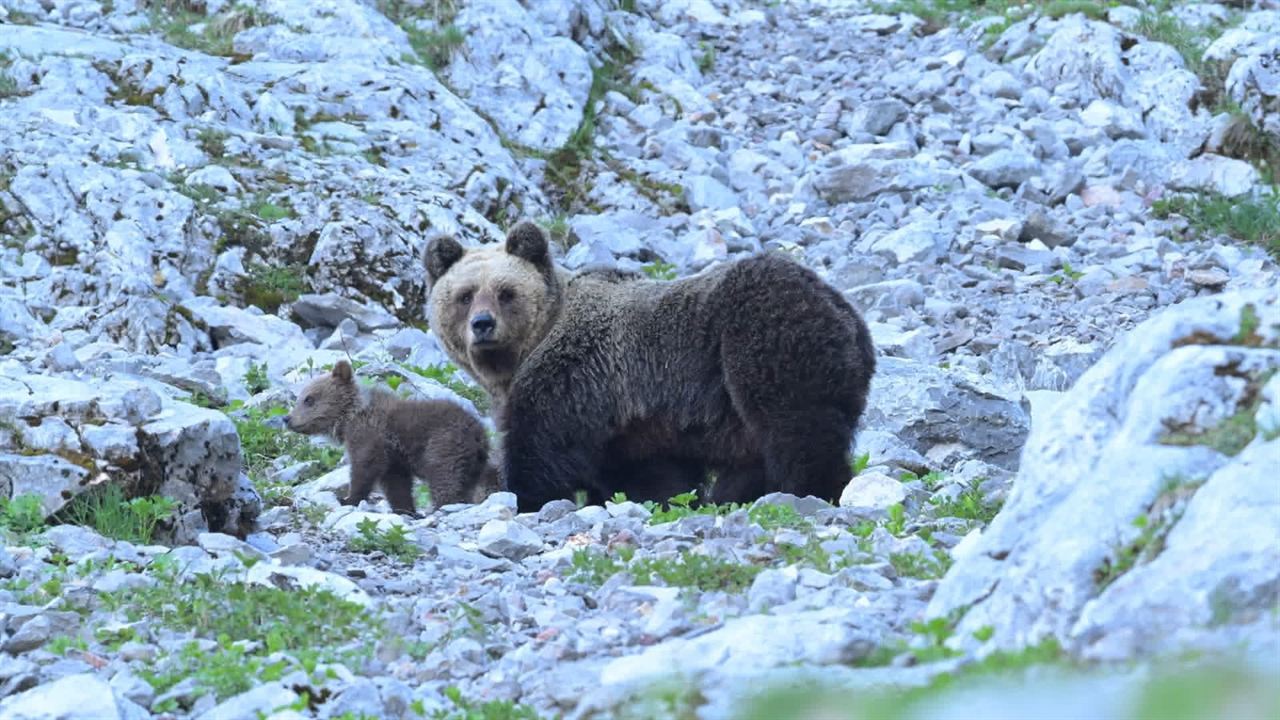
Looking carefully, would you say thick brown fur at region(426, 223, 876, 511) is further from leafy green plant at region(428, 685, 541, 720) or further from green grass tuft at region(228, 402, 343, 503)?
leafy green plant at region(428, 685, 541, 720)

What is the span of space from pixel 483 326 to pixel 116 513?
300cm

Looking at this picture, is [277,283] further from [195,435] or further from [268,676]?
[268,676]

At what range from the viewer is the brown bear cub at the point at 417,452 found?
10422 millimetres

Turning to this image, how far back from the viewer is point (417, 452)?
34.5 ft

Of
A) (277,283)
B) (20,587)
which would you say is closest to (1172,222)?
(277,283)

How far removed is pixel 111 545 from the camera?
22.9 ft

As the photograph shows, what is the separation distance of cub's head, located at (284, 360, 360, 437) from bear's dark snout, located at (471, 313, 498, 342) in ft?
4.85

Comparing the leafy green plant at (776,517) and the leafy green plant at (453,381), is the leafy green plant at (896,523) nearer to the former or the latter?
the leafy green plant at (776,517)

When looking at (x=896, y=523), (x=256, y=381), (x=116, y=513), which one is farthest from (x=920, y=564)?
(x=256, y=381)

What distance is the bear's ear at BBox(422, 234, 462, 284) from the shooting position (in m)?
10.7

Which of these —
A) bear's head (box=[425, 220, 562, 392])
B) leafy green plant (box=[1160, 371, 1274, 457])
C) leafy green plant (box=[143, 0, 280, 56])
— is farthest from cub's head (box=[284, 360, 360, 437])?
leafy green plant (box=[143, 0, 280, 56])

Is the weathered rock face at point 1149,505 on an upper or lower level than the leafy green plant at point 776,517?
upper

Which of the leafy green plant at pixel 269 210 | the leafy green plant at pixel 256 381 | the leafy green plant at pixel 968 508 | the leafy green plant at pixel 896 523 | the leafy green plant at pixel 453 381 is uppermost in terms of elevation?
the leafy green plant at pixel 896 523

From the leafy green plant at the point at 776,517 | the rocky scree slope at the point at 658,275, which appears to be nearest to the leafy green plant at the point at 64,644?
the rocky scree slope at the point at 658,275
